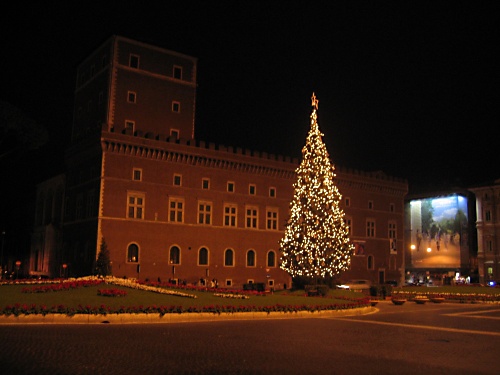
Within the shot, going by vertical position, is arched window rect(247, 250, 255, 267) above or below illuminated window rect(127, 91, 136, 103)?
below

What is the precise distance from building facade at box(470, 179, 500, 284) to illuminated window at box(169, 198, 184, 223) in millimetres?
42489

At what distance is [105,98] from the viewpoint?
50.3 m

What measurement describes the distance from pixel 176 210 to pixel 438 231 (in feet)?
155

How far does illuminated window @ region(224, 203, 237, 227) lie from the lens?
52.1 m

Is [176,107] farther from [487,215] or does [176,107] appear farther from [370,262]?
[487,215]

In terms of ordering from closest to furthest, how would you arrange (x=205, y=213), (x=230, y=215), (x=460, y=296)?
(x=460, y=296) < (x=205, y=213) < (x=230, y=215)

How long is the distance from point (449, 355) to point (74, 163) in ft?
146

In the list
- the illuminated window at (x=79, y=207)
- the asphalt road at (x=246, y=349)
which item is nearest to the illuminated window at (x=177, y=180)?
the illuminated window at (x=79, y=207)

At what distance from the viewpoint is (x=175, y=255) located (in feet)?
158

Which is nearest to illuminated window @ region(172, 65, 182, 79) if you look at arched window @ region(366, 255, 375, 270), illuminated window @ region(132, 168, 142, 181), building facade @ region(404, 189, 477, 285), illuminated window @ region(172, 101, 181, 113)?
illuminated window @ region(172, 101, 181, 113)

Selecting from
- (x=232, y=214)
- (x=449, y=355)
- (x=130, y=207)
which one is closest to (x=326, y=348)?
(x=449, y=355)

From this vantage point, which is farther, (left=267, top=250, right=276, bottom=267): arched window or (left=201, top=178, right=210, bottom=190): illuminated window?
(left=267, top=250, right=276, bottom=267): arched window

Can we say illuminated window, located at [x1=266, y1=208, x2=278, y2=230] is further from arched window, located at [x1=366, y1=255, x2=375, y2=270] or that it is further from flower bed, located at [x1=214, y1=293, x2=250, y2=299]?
flower bed, located at [x1=214, y1=293, x2=250, y2=299]

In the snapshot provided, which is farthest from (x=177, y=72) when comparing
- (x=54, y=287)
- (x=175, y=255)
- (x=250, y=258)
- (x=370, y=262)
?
(x=54, y=287)
